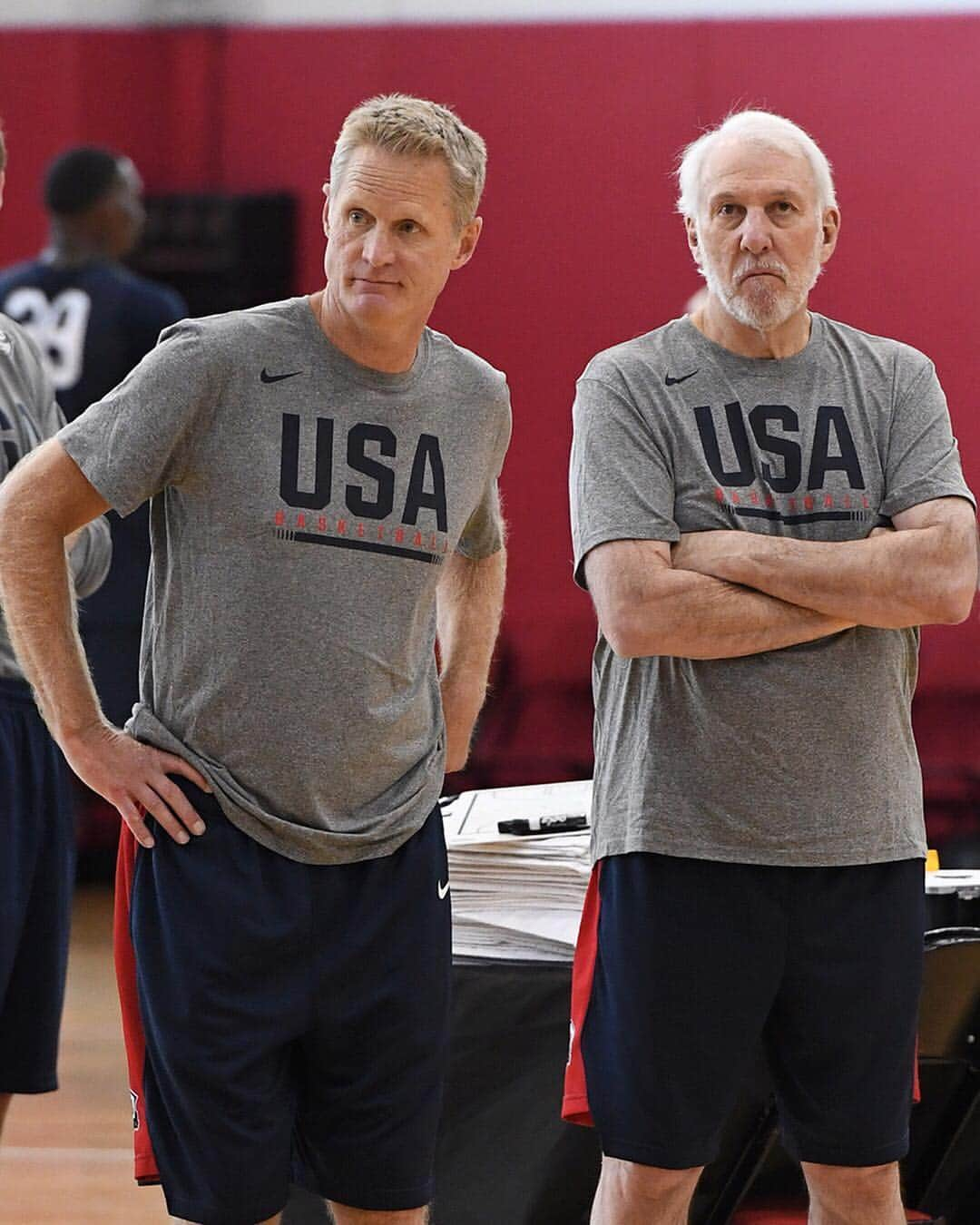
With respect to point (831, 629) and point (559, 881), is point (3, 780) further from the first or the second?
point (831, 629)

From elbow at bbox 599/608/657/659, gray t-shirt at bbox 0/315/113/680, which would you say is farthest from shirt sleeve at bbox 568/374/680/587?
gray t-shirt at bbox 0/315/113/680

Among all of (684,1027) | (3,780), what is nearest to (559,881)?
(684,1027)

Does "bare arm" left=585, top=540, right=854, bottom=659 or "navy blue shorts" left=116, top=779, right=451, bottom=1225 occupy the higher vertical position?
"bare arm" left=585, top=540, right=854, bottom=659

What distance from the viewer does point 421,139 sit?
195 cm

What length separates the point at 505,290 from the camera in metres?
6.95

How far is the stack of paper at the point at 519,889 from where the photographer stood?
8.33 ft

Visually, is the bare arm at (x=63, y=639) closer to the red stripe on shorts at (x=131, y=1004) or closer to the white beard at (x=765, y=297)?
the red stripe on shorts at (x=131, y=1004)

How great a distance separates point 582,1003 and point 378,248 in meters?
0.97

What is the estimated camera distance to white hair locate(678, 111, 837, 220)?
7.34 feet

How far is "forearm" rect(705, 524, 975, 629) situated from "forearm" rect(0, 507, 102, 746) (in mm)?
773

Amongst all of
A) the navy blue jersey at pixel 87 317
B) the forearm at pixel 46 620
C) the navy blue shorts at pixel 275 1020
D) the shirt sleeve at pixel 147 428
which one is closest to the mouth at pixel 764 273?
the shirt sleeve at pixel 147 428

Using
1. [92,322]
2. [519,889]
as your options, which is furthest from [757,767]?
[92,322]

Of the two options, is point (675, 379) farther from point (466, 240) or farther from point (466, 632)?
point (466, 632)

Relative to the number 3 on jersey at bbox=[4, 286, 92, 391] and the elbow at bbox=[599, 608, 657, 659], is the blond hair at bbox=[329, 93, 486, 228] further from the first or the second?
the number 3 on jersey at bbox=[4, 286, 92, 391]
